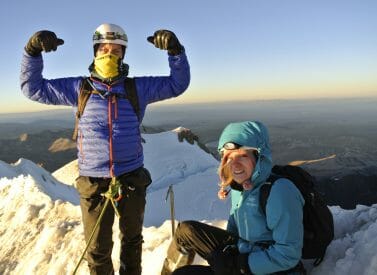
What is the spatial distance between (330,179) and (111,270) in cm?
9693

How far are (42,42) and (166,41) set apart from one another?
1.33 meters

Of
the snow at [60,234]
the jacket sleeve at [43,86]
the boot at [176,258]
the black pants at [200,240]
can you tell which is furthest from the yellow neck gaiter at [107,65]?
the snow at [60,234]

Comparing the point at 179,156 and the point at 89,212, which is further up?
the point at 89,212

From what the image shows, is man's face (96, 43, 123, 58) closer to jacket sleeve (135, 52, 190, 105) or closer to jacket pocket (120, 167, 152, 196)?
jacket sleeve (135, 52, 190, 105)

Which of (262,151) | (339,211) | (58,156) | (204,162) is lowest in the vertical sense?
(58,156)

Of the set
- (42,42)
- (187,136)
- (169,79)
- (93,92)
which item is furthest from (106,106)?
(187,136)

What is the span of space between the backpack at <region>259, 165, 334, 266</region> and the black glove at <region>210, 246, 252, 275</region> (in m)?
0.48

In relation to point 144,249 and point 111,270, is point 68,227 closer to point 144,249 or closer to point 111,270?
point 144,249

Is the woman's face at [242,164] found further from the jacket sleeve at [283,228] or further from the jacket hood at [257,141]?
the jacket sleeve at [283,228]

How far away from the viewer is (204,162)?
123 ft

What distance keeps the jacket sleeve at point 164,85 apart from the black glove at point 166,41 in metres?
0.14

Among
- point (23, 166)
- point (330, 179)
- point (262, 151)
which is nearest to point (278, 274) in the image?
point (262, 151)

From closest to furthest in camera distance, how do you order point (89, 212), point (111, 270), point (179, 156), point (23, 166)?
point (89, 212)
point (111, 270)
point (23, 166)
point (179, 156)

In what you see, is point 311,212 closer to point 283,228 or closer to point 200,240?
point 283,228
